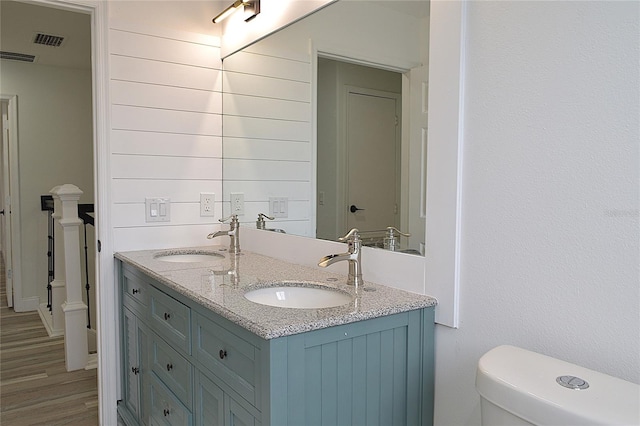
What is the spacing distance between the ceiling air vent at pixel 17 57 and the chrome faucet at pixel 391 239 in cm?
399

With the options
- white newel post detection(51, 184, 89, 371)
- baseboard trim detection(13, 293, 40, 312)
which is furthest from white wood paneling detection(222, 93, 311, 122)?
baseboard trim detection(13, 293, 40, 312)

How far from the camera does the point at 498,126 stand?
1.25 metres

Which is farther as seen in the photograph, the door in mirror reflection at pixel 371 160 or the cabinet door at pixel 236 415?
the door in mirror reflection at pixel 371 160

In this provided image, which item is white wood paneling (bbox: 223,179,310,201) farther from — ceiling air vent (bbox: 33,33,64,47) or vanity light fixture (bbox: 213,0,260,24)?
ceiling air vent (bbox: 33,33,64,47)

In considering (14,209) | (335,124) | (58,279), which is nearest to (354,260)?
(335,124)

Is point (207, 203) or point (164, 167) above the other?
point (164, 167)

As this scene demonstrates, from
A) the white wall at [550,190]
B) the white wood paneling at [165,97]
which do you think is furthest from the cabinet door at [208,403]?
the white wood paneling at [165,97]

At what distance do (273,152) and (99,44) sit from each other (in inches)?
36.9

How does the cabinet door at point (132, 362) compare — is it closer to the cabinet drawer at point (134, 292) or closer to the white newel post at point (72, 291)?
the cabinet drawer at point (134, 292)

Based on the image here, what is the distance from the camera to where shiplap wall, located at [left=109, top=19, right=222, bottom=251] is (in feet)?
7.58

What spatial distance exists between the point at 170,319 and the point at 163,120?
3.58ft

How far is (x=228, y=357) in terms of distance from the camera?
4.41 feet

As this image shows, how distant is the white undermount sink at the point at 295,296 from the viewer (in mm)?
1604

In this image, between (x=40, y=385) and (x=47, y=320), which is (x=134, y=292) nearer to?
(x=40, y=385)
